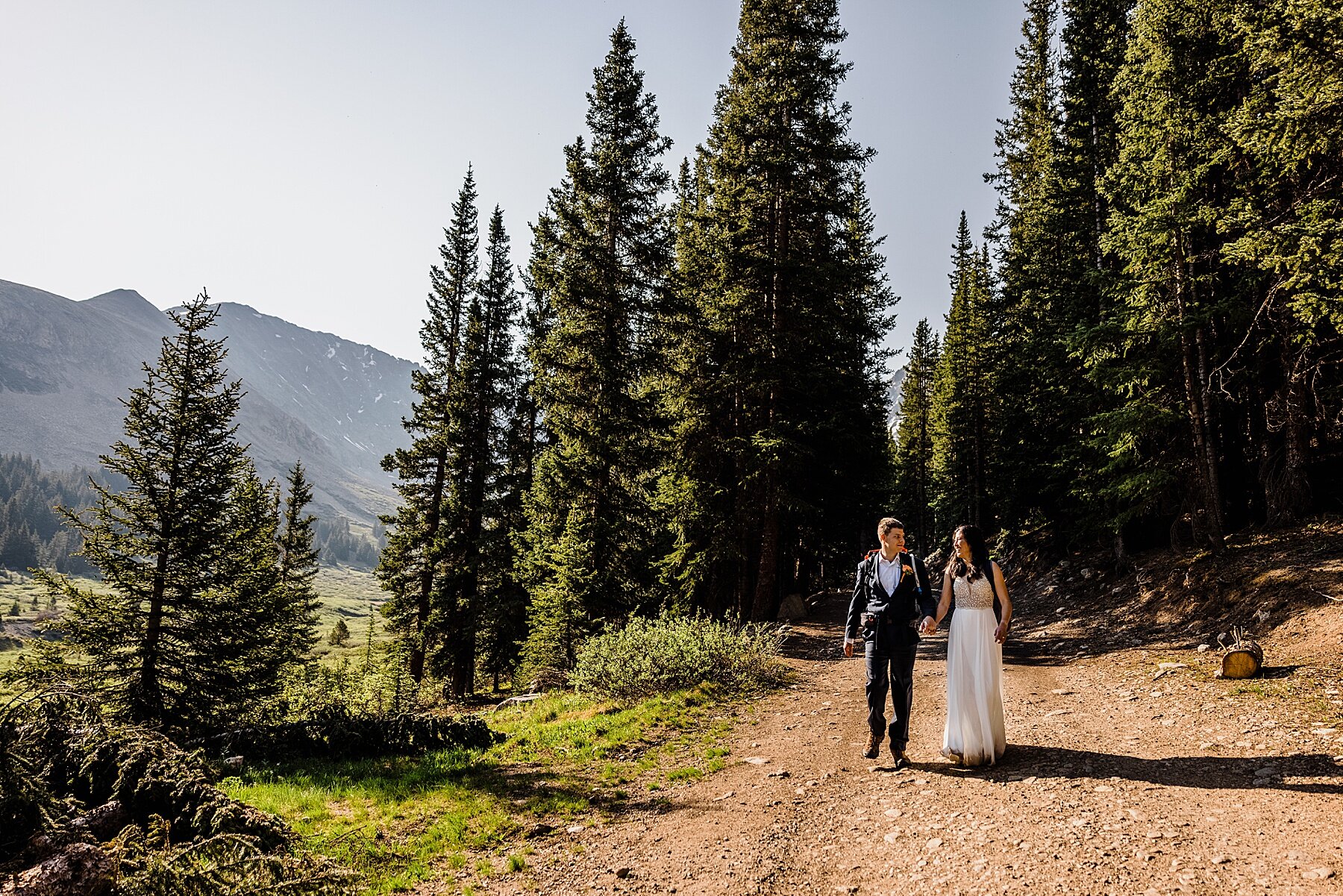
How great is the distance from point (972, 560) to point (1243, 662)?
579 cm

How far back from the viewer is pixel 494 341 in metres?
27.1

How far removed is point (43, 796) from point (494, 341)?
77.6 ft

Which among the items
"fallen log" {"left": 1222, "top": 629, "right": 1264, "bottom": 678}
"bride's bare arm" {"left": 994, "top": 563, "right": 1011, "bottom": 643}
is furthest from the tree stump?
"bride's bare arm" {"left": 994, "top": 563, "right": 1011, "bottom": 643}

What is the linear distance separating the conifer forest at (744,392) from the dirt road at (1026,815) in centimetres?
479

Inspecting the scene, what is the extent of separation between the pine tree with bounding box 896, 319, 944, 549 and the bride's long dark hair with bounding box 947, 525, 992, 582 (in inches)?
1927

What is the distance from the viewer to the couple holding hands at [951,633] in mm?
6969

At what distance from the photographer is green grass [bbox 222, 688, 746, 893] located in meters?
6.46

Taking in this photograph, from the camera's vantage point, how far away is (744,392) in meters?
20.0

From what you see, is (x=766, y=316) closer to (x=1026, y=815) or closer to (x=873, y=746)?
(x=873, y=746)

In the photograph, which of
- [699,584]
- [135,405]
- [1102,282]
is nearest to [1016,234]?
[1102,282]

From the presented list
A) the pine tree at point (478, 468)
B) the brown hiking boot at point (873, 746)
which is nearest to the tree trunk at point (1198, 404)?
the brown hiking boot at point (873, 746)

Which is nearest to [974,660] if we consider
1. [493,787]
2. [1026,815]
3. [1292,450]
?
[1026,815]

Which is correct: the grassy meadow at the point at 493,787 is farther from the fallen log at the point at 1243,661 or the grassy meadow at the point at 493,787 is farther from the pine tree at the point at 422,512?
the pine tree at the point at 422,512

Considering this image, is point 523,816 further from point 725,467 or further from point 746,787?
point 725,467
